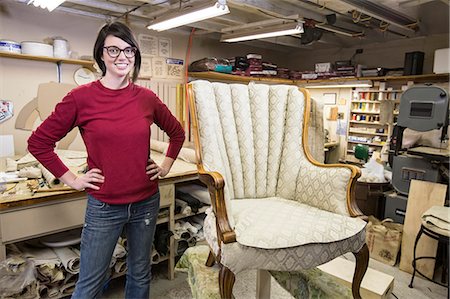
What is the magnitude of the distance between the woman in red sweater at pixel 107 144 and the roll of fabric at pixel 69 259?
0.61 m

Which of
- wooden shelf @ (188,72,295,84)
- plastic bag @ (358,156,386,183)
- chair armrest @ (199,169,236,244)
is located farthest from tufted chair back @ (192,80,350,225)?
wooden shelf @ (188,72,295,84)

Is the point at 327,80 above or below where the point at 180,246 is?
above

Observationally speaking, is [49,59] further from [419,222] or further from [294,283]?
[419,222]

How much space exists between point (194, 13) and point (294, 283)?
2.16m

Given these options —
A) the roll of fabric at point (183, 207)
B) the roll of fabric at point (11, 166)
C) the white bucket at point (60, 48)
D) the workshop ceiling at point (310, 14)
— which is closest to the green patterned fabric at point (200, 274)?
the roll of fabric at point (183, 207)

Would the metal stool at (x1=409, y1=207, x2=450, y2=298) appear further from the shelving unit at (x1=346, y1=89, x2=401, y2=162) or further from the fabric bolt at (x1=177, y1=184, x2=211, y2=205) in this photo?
the shelving unit at (x1=346, y1=89, x2=401, y2=162)

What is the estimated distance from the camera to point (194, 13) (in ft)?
8.31

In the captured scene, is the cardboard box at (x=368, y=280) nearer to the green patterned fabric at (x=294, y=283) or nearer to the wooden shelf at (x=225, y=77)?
the green patterned fabric at (x=294, y=283)

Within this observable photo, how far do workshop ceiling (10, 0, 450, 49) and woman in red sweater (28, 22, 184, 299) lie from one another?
166 cm

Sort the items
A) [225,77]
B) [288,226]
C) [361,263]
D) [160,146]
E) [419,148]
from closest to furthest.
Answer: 1. [288,226]
2. [361,263]
3. [419,148]
4. [160,146]
5. [225,77]

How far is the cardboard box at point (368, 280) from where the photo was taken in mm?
1995

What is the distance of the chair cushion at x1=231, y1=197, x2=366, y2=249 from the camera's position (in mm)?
1269

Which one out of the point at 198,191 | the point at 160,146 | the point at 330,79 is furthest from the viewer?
the point at 330,79

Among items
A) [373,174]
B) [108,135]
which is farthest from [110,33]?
[373,174]
